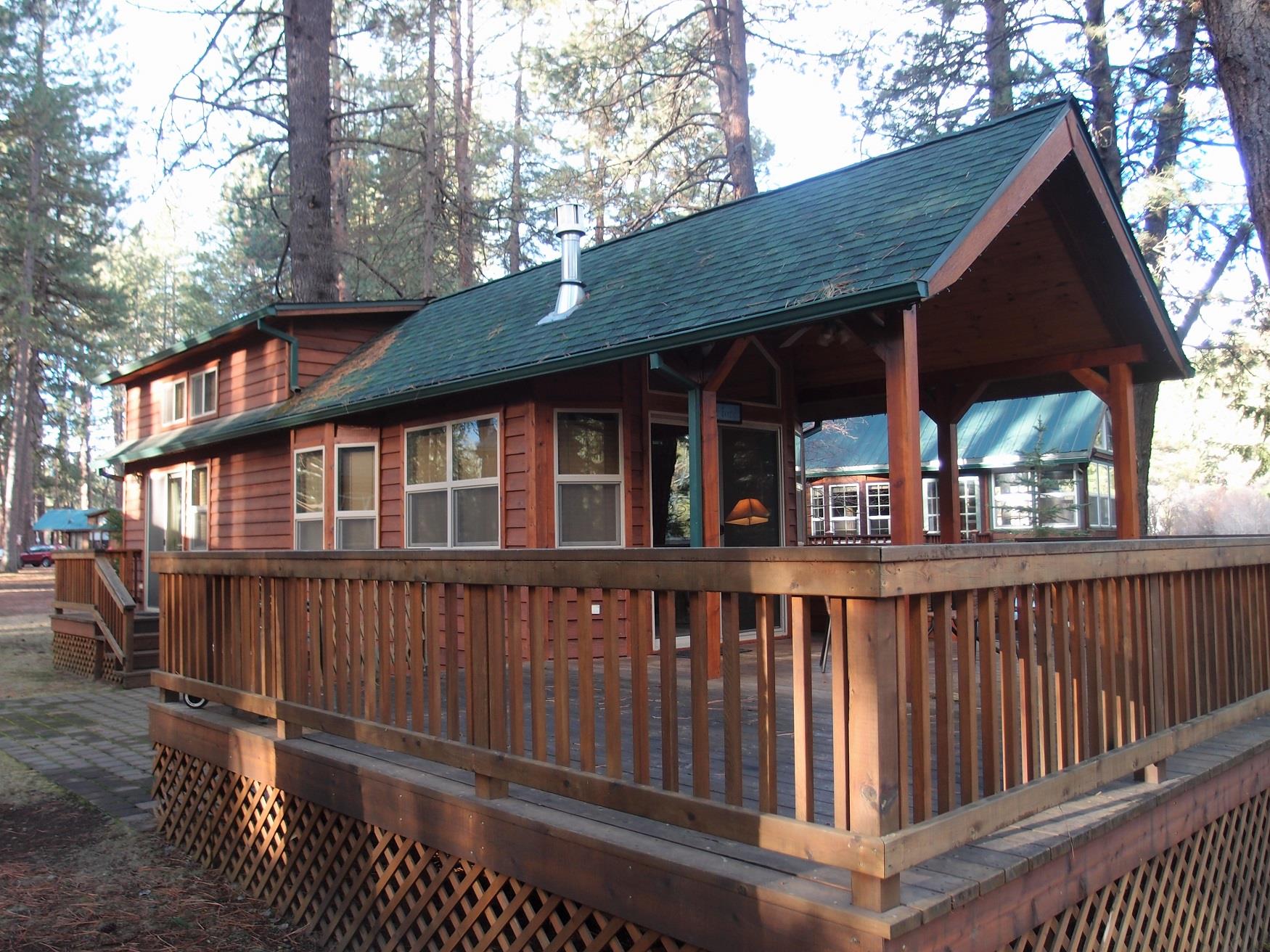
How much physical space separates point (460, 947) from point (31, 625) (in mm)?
16747

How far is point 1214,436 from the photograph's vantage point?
5212 centimetres

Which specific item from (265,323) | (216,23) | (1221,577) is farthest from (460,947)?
(216,23)

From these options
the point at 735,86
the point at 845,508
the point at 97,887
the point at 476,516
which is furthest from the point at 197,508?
the point at 845,508

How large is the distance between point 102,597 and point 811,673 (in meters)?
10.6

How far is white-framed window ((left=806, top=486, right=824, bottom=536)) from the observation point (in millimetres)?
24056

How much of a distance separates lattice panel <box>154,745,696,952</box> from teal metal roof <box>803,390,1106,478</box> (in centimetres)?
1461

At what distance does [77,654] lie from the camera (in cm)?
1174

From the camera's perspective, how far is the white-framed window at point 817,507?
24.1m

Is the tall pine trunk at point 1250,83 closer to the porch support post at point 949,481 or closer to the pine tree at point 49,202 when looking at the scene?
the porch support post at point 949,481

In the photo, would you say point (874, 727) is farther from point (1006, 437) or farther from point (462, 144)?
point (462, 144)

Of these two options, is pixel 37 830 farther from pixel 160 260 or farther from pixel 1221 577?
pixel 160 260

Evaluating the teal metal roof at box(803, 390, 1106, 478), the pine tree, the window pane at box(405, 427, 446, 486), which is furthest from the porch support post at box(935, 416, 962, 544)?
the pine tree

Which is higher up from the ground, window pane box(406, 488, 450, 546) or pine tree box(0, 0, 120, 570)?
pine tree box(0, 0, 120, 570)

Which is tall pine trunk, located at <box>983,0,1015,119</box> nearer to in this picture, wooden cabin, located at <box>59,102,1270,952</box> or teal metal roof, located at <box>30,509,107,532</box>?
wooden cabin, located at <box>59,102,1270,952</box>
